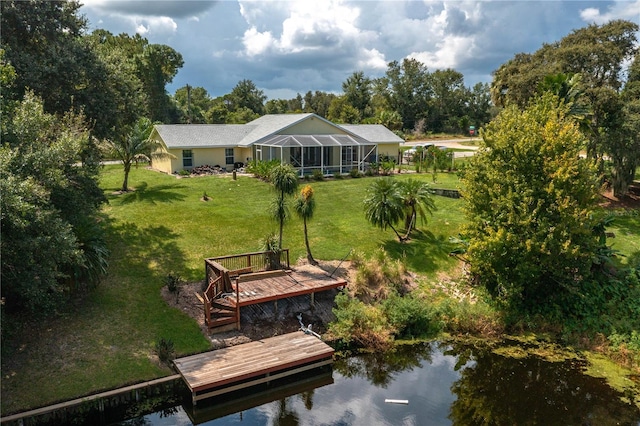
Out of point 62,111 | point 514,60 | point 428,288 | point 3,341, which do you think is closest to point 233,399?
point 3,341

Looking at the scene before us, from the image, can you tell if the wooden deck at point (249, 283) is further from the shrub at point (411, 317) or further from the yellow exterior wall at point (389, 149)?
the yellow exterior wall at point (389, 149)

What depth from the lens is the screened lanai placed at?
31.1 m

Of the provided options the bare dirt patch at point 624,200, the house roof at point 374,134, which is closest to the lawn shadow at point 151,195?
the house roof at point 374,134

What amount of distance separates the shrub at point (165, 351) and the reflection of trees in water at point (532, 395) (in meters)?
7.19

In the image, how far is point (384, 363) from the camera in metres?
13.1

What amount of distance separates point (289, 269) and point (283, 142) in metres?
15.6

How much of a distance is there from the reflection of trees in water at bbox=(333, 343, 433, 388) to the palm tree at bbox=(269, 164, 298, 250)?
18.1 ft

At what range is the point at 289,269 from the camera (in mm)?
16531

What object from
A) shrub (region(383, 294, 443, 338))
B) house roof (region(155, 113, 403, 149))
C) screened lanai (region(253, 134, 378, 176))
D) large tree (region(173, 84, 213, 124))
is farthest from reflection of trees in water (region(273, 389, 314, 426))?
large tree (region(173, 84, 213, 124))

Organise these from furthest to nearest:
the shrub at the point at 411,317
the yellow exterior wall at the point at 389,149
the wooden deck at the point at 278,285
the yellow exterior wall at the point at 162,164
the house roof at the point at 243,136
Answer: the yellow exterior wall at the point at 389,149
the house roof at the point at 243,136
the yellow exterior wall at the point at 162,164
the shrub at the point at 411,317
the wooden deck at the point at 278,285

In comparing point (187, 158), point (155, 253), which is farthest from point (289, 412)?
point (187, 158)

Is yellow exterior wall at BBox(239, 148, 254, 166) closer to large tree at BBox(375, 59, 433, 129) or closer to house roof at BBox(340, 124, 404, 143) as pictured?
house roof at BBox(340, 124, 404, 143)

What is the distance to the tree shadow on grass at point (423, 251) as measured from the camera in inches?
720

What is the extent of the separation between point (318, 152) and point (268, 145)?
5.57m
